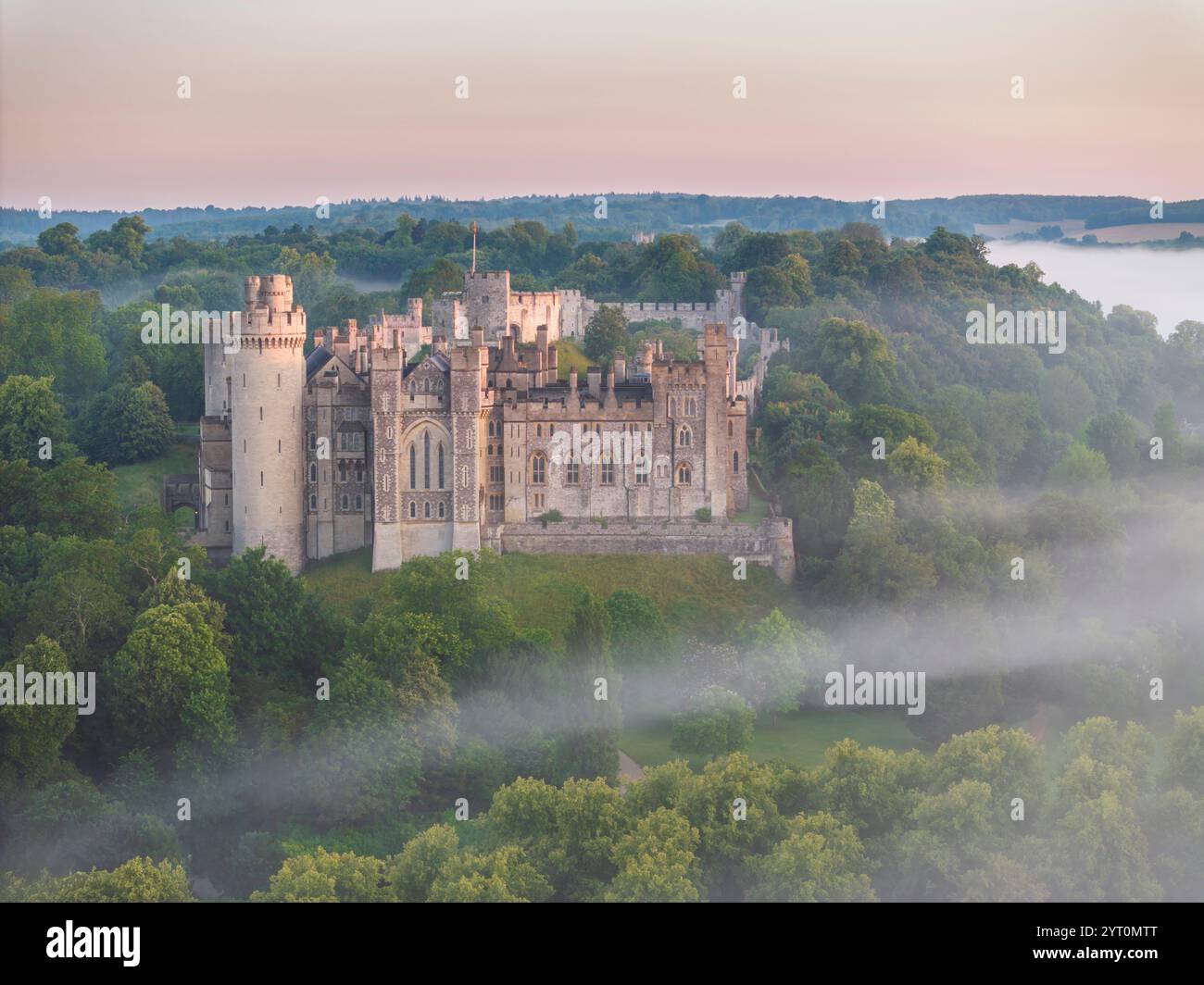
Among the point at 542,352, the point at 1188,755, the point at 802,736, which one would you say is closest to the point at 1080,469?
the point at 542,352

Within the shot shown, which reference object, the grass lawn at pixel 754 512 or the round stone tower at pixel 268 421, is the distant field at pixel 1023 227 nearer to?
the grass lawn at pixel 754 512

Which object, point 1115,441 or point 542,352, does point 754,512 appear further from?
point 1115,441

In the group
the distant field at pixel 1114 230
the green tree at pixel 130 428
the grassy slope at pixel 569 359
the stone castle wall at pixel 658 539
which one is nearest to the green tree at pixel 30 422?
the green tree at pixel 130 428

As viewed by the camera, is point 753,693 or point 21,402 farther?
point 21,402

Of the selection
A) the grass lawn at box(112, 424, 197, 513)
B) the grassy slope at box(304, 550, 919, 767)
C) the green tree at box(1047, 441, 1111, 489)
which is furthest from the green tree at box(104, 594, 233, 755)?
the green tree at box(1047, 441, 1111, 489)

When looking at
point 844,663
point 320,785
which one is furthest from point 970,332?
point 320,785

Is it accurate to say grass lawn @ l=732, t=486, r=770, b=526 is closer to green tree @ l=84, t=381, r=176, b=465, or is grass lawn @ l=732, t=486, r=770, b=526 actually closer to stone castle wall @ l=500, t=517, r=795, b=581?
stone castle wall @ l=500, t=517, r=795, b=581

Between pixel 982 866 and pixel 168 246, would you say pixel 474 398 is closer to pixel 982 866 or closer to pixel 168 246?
pixel 982 866
